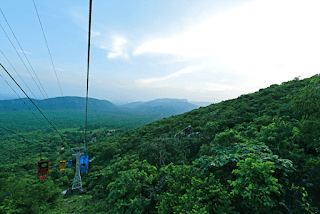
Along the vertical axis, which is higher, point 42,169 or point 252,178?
point 252,178

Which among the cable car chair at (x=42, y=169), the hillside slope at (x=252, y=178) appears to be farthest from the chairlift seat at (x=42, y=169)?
the hillside slope at (x=252, y=178)

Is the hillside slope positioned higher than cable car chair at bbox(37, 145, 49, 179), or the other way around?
the hillside slope

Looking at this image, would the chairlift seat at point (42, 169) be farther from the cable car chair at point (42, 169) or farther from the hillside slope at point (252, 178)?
the hillside slope at point (252, 178)

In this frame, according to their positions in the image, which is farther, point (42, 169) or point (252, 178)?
point (42, 169)

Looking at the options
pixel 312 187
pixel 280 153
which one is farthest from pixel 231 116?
pixel 312 187

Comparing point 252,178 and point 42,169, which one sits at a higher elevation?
point 252,178

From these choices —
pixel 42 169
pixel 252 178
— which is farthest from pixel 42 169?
pixel 252 178

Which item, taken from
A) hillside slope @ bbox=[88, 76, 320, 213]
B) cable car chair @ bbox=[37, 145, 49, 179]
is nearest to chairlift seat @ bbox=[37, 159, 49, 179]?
cable car chair @ bbox=[37, 145, 49, 179]

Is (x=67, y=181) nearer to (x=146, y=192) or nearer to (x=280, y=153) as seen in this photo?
(x=146, y=192)

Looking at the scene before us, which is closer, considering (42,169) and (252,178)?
(252,178)

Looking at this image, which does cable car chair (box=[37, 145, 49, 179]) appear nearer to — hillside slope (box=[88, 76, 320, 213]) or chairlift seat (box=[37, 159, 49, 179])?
chairlift seat (box=[37, 159, 49, 179])

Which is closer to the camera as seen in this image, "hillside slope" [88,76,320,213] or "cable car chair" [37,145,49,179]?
"hillside slope" [88,76,320,213]

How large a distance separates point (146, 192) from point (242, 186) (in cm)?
629

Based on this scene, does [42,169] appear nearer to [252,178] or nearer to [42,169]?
[42,169]
